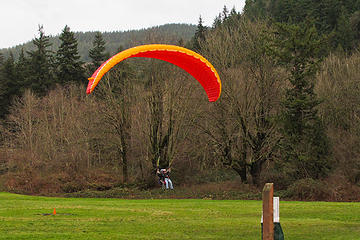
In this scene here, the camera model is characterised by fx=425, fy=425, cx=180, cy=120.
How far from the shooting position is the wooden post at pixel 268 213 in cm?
492

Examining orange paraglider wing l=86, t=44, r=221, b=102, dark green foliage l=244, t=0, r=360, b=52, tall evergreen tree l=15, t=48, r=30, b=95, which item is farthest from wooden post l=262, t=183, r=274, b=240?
dark green foliage l=244, t=0, r=360, b=52

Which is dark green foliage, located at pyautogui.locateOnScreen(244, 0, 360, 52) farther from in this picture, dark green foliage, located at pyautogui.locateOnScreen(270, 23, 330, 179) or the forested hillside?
dark green foliage, located at pyautogui.locateOnScreen(270, 23, 330, 179)

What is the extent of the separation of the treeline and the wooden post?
58.3ft

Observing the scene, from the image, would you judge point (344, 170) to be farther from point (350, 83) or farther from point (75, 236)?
point (75, 236)

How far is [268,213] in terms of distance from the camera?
4.94m

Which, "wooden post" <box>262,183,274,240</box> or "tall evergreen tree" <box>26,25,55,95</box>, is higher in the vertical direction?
"tall evergreen tree" <box>26,25,55,95</box>

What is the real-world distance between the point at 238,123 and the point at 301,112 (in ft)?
12.1

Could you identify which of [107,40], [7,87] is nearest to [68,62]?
[7,87]

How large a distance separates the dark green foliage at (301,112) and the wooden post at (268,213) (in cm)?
1939

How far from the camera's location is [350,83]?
31422 mm

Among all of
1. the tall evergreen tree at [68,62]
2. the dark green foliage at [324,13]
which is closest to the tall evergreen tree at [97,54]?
the tall evergreen tree at [68,62]

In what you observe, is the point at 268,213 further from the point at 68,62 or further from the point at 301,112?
the point at 68,62

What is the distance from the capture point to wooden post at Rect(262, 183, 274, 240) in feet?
16.1

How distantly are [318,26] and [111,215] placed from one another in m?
60.2
